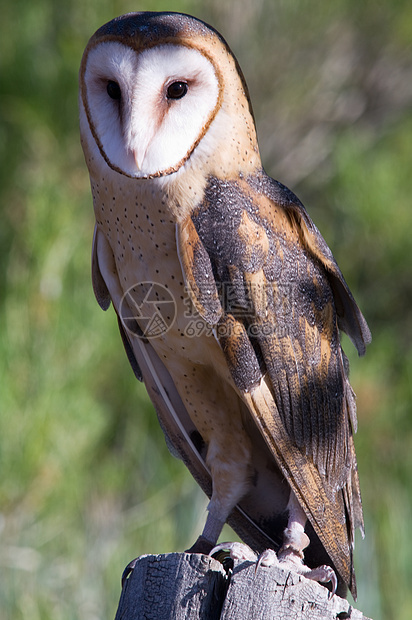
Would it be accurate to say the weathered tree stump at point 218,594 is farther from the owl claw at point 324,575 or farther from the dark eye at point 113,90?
the dark eye at point 113,90

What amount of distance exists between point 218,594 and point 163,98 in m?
0.93

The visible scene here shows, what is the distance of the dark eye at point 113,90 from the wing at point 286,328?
0.84 feet

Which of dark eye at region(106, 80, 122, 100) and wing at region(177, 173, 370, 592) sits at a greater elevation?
dark eye at region(106, 80, 122, 100)

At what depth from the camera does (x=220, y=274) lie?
1396 millimetres

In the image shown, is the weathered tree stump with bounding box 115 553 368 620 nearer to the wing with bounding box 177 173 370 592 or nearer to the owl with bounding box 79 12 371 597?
the owl with bounding box 79 12 371 597

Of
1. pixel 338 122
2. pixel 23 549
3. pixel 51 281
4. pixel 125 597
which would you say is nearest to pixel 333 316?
pixel 125 597

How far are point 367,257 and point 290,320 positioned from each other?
2648mm

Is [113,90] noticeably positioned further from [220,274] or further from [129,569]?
[129,569]

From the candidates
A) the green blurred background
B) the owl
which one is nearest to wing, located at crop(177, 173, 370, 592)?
the owl

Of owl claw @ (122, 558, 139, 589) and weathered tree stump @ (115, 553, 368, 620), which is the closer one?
weathered tree stump @ (115, 553, 368, 620)

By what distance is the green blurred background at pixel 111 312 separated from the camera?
9.57 feet

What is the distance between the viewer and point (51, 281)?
2.96 m

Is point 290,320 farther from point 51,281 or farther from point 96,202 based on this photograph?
point 51,281

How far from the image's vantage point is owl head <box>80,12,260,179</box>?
52.9 inches
